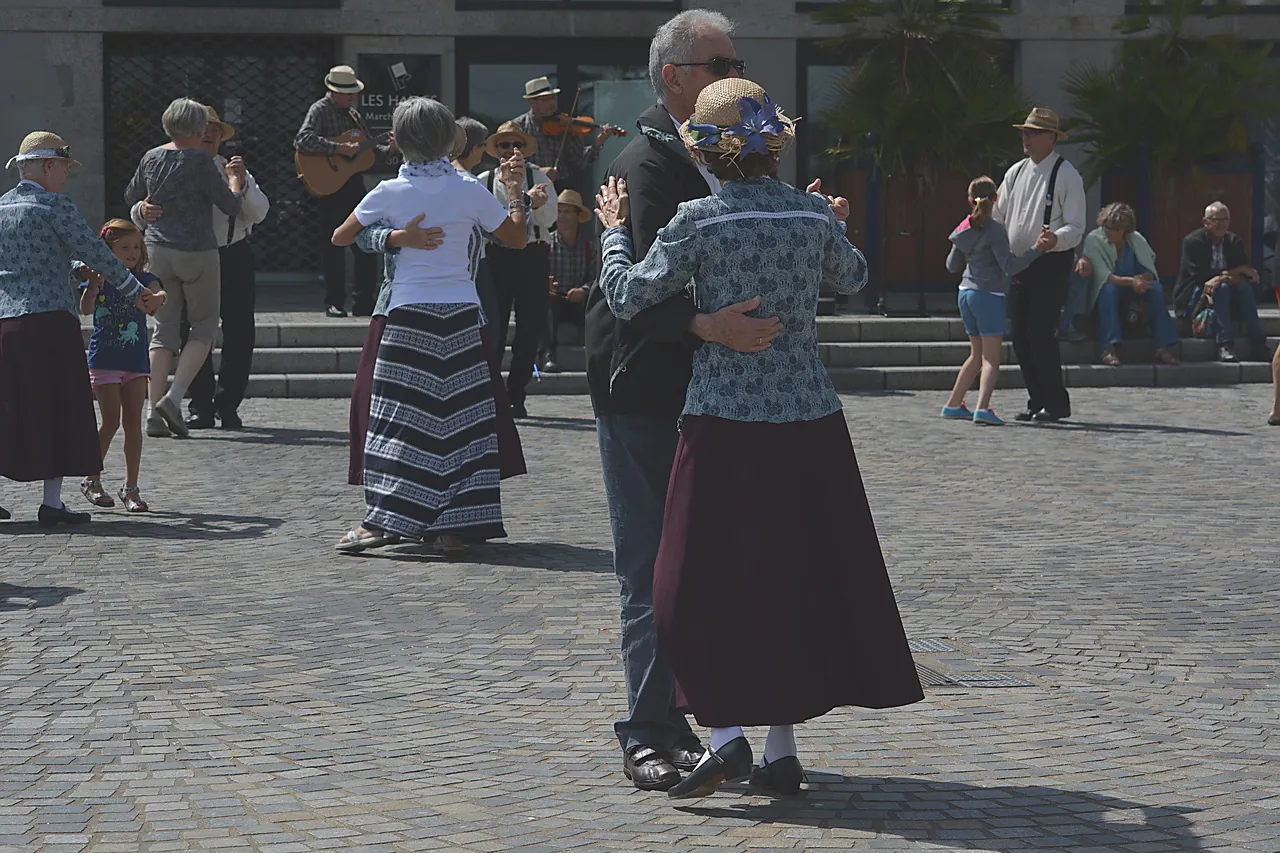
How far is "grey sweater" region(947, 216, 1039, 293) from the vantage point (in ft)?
45.4

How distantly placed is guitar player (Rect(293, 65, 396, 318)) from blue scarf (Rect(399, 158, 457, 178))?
7.54 m

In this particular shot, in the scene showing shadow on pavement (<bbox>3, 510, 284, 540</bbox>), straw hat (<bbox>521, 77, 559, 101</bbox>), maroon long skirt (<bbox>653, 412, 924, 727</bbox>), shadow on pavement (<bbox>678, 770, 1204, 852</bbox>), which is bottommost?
shadow on pavement (<bbox>678, 770, 1204, 852</bbox>)

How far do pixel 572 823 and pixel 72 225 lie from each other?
554cm

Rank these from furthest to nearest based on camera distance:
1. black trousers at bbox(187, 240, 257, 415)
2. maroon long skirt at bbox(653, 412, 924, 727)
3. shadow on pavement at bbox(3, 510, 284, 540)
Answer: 1. black trousers at bbox(187, 240, 257, 415)
2. shadow on pavement at bbox(3, 510, 284, 540)
3. maroon long skirt at bbox(653, 412, 924, 727)

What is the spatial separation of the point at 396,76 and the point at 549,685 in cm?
1593

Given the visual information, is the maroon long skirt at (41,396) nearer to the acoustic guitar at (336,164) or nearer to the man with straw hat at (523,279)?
the man with straw hat at (523,279)

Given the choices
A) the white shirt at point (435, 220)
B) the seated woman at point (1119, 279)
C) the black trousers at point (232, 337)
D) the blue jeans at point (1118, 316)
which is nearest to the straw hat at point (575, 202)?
the black trousers at point (232, 337)

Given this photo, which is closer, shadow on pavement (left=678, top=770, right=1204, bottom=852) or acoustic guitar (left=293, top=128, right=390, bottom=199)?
shadow on pavement (left=678, top=770, right=1204, bottom=852)

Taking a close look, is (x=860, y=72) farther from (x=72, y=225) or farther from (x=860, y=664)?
(x=860, y=664)

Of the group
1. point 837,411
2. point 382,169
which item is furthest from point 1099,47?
point 837,411

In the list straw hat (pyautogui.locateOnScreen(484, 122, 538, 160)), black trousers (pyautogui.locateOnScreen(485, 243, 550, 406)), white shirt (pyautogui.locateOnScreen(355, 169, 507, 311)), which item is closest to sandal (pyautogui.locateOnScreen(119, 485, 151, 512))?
white shirt (pyautogui.locateOnScreen(355, 169, 507, 311))

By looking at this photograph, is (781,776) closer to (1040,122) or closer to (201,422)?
(201,422)

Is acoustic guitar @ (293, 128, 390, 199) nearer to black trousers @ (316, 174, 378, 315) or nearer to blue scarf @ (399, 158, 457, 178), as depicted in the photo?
black trousers @ (316, 174, 378, 315)

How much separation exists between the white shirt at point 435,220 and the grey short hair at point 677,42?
11.2 ft
